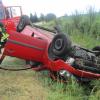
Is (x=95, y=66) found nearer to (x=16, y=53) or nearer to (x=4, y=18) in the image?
(x=16, y=53)

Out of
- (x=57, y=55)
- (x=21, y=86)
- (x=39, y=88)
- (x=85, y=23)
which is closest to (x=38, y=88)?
(x=39, y=88)

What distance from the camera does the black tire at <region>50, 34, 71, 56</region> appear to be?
24.3 ft

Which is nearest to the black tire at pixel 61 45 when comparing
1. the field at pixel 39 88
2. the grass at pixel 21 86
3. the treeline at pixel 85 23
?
the field at pixel 39 88

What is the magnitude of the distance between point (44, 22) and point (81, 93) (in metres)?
14.7

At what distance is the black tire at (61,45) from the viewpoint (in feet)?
24.3

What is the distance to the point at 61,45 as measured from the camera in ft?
24.7

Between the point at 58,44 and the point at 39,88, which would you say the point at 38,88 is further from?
the point at 58,44

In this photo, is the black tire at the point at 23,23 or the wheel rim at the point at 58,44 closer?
the wheel rim at the point at 58,44

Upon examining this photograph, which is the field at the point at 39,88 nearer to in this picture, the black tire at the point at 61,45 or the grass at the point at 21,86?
the grass at the point at 21,86

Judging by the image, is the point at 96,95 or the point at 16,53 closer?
the point at 96,95

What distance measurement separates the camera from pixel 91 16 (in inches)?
559

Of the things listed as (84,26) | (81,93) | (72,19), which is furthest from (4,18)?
(81,93)

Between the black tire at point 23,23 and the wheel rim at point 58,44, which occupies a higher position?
the black tire at point 23,23

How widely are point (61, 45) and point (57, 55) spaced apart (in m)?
0.21
